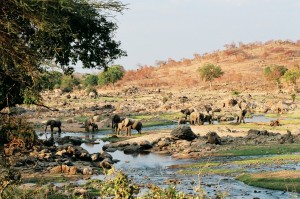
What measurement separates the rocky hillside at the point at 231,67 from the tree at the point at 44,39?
78.2 m

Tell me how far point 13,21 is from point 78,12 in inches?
124

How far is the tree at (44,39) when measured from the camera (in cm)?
1289

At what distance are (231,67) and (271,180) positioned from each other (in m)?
96.5

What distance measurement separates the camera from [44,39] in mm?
15000

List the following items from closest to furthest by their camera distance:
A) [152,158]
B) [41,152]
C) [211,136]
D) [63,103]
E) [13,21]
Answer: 1. [13,21]
2. [41,152]
3. [152,158]
4. [211,136]
5. [63,103]

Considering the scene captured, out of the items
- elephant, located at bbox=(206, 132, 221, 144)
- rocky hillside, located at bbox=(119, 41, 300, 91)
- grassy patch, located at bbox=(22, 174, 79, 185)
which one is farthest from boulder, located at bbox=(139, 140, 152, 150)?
rocky hillside, located at bbox=(119, 41, 300, 91)

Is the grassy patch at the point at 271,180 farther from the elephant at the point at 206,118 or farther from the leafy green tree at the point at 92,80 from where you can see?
the leafy green tree at the point at 92,80

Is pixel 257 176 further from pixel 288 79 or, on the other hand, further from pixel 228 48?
pixel 228 48

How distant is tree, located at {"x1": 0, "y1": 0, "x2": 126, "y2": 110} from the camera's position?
1289 cm

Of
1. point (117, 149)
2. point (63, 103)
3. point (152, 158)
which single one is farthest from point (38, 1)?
point (63, 103)

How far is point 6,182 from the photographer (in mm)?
10953

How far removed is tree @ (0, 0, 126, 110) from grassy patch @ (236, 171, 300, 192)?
7.99 m

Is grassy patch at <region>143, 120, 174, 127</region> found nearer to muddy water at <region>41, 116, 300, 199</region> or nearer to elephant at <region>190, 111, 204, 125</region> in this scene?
elephant at <region>190, 111, 204, 125</region>

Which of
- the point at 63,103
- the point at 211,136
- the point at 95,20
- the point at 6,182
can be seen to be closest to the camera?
the point at 6,182
